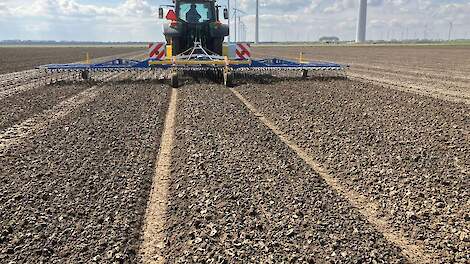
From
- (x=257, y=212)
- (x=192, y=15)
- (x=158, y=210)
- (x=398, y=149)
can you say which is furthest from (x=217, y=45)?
(x=257, y=212)

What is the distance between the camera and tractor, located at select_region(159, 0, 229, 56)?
15.0 metres

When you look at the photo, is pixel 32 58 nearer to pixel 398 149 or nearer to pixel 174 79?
pixel 174 79

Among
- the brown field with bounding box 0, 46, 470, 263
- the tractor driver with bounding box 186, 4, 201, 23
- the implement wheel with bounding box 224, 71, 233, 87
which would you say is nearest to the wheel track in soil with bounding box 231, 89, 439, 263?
the brown field with bounding box 0, 46, 470, 263

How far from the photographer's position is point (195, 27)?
1522cm

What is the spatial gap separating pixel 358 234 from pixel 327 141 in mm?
3223

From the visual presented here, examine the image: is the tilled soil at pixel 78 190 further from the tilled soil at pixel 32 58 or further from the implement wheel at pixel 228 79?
the tilled soil at pixel 32 58

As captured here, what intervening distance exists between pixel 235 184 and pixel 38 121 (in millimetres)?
5331

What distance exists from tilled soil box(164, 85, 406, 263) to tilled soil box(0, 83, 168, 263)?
423 mm

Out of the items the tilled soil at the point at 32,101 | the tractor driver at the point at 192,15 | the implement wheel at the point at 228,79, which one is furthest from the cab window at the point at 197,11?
the tilled soil at the point at 32,101

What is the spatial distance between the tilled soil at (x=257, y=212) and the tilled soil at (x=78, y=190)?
0.42 m

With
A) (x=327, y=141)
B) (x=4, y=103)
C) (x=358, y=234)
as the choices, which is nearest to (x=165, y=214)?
(x=358, y=234)

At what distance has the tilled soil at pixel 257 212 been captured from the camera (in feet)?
11.2

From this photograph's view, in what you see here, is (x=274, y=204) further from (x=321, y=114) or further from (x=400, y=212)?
(x=321, y=114)

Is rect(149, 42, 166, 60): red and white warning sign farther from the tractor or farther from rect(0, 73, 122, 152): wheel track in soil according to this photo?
rect(0, 73, 122, 152): wheel track in soil
